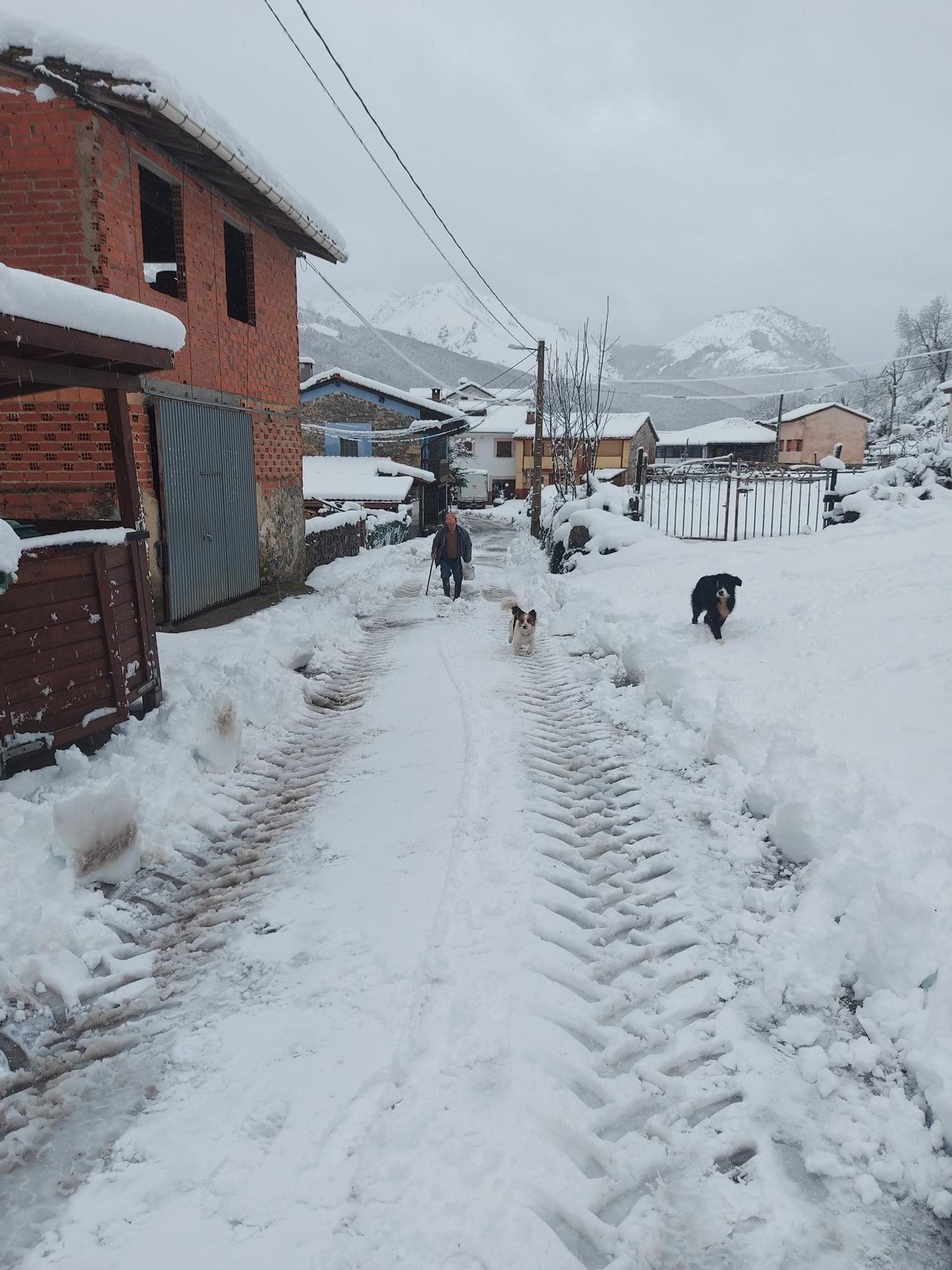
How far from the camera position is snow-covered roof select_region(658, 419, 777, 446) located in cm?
5691

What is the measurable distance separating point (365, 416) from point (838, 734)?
2772cm

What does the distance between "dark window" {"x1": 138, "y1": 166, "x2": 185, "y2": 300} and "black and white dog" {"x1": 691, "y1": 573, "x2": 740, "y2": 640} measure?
6.90 m

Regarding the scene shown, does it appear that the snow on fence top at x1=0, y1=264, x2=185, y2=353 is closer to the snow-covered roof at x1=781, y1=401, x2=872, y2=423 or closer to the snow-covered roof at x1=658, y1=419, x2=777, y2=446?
the snow-covered roof at x1=658, y1=419, x2=777, y2=446

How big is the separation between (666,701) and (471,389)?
207ft

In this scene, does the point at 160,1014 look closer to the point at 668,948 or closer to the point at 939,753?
the point at 668,948

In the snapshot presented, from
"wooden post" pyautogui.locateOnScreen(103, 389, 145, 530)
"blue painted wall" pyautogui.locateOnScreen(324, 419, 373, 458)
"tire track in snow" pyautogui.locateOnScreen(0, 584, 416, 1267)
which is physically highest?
"blue painted wall" pyautogui.locateOnScreen(324, 419, 373, 458)

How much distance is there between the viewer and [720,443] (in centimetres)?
5762

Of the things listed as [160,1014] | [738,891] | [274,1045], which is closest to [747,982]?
[738,891]

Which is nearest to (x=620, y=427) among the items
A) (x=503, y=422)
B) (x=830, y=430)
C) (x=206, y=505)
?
(x=503, y=422)

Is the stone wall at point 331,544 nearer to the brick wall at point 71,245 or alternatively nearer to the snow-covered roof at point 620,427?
the brick wall at point 71,245

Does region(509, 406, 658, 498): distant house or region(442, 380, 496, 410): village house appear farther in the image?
region(442, 380, 496, 410): village house

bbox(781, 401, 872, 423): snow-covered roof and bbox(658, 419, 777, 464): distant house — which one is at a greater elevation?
bbox(781, 401, 872, 423): snow-covered roof

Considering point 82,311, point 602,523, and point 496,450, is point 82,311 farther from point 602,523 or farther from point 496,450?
point 496,450

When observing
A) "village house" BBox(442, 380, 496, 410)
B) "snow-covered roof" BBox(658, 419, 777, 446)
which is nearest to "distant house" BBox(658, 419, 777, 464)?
"snow-covered roof" BBox(658, 419, 777, 446)
